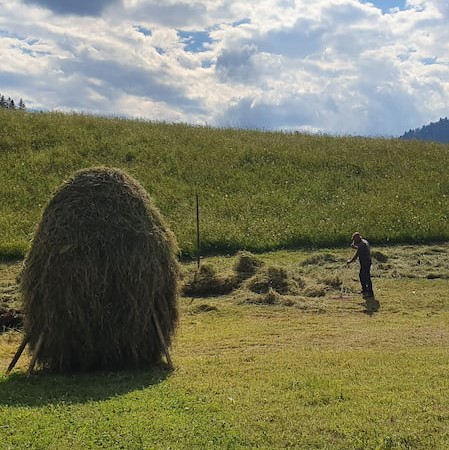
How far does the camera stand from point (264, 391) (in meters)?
8.55

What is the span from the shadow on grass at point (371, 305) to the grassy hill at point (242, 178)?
9.44m

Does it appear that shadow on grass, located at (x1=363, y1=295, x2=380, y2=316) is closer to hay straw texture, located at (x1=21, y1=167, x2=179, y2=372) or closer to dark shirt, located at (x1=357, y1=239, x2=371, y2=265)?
dark shirt, located at (x1=357, y1=239, x2=371, y2=265)

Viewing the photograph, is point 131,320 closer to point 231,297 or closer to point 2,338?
point 2,338

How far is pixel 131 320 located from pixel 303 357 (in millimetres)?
3275

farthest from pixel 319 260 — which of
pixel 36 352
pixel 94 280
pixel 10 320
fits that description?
pixel 36 352

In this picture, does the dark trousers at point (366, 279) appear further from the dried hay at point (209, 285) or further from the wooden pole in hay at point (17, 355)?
the wooden pole in hay at point (17, 355)

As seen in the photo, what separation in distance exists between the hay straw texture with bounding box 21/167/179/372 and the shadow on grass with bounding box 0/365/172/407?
47 cm

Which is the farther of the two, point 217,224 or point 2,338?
point 217,224

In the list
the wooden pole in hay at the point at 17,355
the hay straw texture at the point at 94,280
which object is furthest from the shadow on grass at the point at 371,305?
the wooden pole in hay at the point at 17,355

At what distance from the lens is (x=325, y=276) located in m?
20.7

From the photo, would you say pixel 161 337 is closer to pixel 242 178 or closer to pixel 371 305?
pixel 371 305

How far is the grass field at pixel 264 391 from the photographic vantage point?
6.72m

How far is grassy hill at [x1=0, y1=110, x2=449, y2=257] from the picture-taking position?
2897 centimetres

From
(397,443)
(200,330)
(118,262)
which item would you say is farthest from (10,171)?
(397,443)
